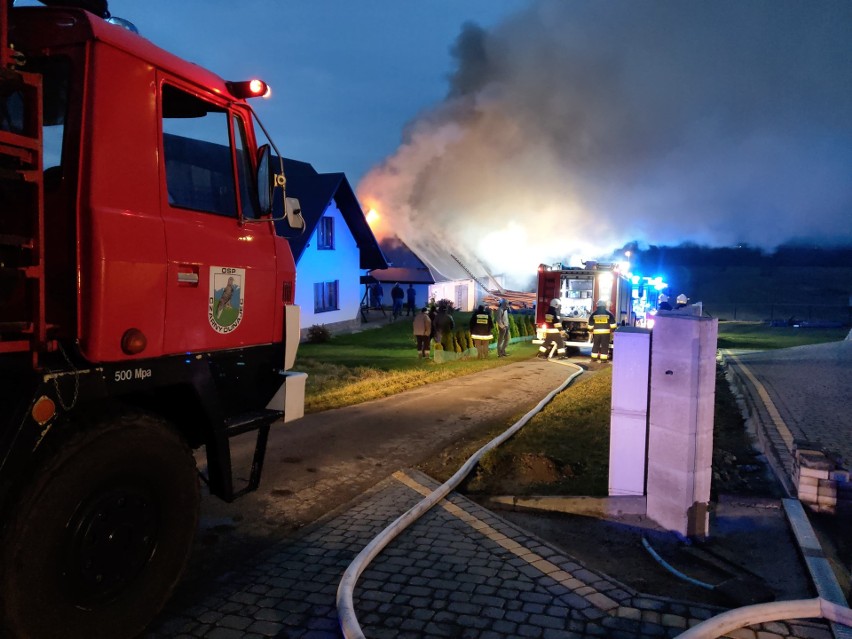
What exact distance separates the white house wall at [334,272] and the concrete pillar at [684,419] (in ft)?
57.5

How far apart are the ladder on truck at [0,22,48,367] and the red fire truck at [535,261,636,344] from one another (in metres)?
15.3

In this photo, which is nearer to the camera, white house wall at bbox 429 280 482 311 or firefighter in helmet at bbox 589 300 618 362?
firefighter in helmet at bbox 589 300 618 362

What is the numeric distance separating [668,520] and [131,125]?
174 inches

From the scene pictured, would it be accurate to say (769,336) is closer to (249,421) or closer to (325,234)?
(325,234)

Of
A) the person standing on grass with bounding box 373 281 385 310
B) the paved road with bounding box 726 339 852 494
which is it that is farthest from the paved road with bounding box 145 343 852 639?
the person standing on grass with bounding box 373 281 385 310

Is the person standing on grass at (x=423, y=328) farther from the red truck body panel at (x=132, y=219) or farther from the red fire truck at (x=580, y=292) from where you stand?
the red truck body panel at (x=132, y=219)

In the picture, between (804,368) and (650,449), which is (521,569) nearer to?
(650,449)

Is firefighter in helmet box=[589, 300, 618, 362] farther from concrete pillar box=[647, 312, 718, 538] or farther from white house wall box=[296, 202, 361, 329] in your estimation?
white house wall box=[296, 202, 361, 329]

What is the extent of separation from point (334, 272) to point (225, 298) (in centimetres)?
2084

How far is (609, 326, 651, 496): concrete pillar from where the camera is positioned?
5.03 meters

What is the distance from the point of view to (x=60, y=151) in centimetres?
298

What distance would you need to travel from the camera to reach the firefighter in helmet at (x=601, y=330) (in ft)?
48.2

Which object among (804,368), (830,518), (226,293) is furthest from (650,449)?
(804,368)

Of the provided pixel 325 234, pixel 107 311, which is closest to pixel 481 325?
pixel 325 234
